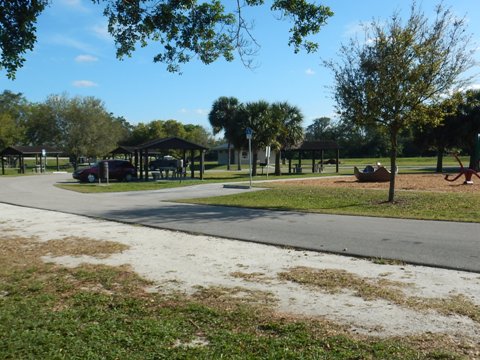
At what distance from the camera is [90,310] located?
16.9 ft

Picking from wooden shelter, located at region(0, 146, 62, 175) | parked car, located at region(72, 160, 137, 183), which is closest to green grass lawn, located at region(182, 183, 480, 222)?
parked car, located at region(72, 160, 137, 183)

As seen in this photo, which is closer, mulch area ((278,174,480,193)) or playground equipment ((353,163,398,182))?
mulch area ((278,174,480,193))

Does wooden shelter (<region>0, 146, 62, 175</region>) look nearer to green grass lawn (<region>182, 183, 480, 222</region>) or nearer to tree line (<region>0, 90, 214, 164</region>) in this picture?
tree line (<region>0, 90, 214, 164</region>)

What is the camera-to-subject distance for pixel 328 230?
10664 millimetres

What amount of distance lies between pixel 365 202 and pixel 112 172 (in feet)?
75.3

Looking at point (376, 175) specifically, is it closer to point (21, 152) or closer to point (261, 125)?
point (261, 125)

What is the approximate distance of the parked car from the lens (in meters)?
33.5

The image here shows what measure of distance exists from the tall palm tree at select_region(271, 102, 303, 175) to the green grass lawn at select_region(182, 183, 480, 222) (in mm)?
20839

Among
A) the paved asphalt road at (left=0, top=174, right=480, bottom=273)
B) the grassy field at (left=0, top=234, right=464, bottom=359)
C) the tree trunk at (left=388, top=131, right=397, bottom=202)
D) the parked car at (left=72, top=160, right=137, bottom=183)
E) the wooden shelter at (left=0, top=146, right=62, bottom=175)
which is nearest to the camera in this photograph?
the grassy field at (left=0, top=234, right=464, bottom=359)

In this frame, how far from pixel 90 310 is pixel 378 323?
9.75ft

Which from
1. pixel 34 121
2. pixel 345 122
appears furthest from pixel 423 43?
pixel 34 121

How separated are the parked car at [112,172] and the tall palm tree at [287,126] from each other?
39.8 ft

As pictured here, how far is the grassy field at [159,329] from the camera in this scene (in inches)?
157

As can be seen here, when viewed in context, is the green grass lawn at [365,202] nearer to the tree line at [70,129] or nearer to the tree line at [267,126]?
the tree line at [267,126]
